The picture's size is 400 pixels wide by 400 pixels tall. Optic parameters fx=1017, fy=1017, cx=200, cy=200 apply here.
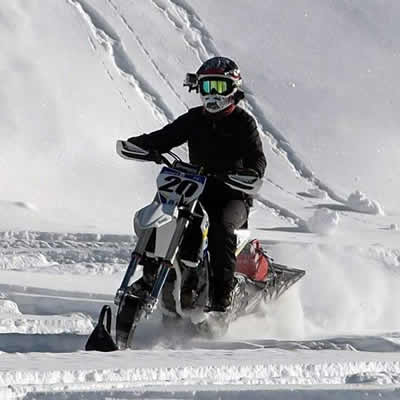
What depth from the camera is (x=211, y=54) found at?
18.4m

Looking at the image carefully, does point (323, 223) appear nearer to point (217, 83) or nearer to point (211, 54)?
point (217, 83)

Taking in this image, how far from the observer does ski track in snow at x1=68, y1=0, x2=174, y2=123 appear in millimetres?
15859

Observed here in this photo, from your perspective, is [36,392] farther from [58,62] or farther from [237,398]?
[58,62]

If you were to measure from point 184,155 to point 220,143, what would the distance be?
811 centimetres

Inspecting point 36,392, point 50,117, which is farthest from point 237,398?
point 50,117

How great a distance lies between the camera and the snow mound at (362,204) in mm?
14430

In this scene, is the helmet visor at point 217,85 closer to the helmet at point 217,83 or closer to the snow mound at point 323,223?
the helmet at point 217,83

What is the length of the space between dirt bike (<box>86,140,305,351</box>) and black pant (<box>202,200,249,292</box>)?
0.05 m

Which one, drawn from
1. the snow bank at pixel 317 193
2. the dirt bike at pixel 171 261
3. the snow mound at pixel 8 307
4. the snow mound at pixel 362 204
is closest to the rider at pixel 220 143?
the dirt bike at pixel 171 261

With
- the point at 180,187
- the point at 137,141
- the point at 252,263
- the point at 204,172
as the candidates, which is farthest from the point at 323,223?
the point at 180,187

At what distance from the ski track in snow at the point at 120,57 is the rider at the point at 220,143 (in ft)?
29.0

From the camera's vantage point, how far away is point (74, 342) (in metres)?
5.95

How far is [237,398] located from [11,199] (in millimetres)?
8556

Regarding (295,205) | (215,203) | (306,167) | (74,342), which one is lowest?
(74,342)
